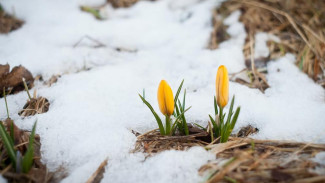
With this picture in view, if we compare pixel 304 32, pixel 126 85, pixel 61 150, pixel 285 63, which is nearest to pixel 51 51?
pixel 126 85

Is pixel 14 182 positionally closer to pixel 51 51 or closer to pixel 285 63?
pixel 51 51

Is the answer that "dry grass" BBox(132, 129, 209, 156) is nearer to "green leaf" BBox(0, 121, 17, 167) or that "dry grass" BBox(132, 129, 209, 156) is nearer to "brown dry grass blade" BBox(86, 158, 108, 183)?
"brown dry grass blade" BBox(86, 158, 108, 183)

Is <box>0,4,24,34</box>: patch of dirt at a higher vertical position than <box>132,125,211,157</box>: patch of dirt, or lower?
higher

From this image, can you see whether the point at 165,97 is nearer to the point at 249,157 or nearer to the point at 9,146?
the point at 249,157

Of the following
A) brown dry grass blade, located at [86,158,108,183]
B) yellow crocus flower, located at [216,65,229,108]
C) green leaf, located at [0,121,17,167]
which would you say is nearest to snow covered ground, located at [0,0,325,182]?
brown dry grass blade, located at [86,158,108,183]

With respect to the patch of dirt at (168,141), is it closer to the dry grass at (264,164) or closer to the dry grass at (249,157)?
the dry grass at (249,157)

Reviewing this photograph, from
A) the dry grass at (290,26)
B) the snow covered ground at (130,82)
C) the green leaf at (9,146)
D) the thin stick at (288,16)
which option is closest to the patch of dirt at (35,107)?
the snow covered ground at (130,82)

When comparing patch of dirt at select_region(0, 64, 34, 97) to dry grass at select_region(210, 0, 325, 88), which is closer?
patch of dirt at select_region(0, 64, 34, 97)

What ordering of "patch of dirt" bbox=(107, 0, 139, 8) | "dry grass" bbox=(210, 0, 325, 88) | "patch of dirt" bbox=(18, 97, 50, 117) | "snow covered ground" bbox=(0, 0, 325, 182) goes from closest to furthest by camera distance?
"snow covered ground" bbox=(0, 0, 325, 182), "patch of dirt" bbox=(18, 97, 50, 117), "dry grass" bbox=(210, 0, 325, 88), "patch of dirt" bbox=(107, 0, 139, 8)
